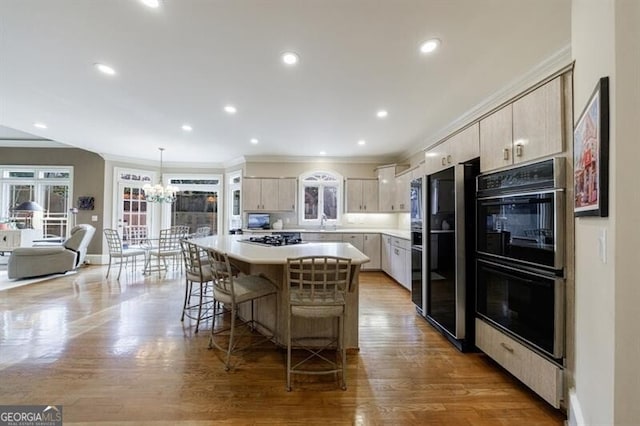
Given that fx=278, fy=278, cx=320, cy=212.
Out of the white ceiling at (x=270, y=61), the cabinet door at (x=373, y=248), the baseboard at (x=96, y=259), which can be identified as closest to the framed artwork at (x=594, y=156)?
the white ceiling at (x=270, y=61)

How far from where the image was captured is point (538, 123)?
1883 mm

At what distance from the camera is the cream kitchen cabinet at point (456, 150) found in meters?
2.56

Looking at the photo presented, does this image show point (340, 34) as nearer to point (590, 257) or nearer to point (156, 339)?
point (590, 257)

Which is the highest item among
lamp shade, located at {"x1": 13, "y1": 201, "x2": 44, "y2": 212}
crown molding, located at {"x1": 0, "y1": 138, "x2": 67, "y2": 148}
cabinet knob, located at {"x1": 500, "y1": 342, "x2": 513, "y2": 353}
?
crown molding, located at {"x1": 0, "y1": 138, "x2": 67, "y2": 148}

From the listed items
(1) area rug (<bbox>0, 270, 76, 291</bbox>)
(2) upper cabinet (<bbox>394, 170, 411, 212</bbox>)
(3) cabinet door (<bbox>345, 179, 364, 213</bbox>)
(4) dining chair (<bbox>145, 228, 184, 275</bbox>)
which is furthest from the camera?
(3) cabinet door (<bbox>345, 179, 364, 213</bbox>)

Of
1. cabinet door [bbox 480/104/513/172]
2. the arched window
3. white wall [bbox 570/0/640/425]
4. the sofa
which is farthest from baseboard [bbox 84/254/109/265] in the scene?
white wall [bbox 570/0/640/425]

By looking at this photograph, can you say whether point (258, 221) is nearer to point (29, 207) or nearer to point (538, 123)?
point (29, 207)

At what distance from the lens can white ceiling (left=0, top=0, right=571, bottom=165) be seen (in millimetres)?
2010

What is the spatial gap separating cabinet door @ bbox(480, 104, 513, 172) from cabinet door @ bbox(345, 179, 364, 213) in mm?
4045

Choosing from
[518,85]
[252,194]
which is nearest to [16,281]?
[252,194]

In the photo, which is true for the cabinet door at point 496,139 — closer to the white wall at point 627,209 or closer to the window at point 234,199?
the white wall at point 627,209

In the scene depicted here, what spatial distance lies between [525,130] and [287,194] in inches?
198

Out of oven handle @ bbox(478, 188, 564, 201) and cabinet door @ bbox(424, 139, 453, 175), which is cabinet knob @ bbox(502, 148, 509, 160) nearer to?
oven handle @ bbox(478, 188, 564, 201)

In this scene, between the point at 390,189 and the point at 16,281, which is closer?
the point at 16,281
